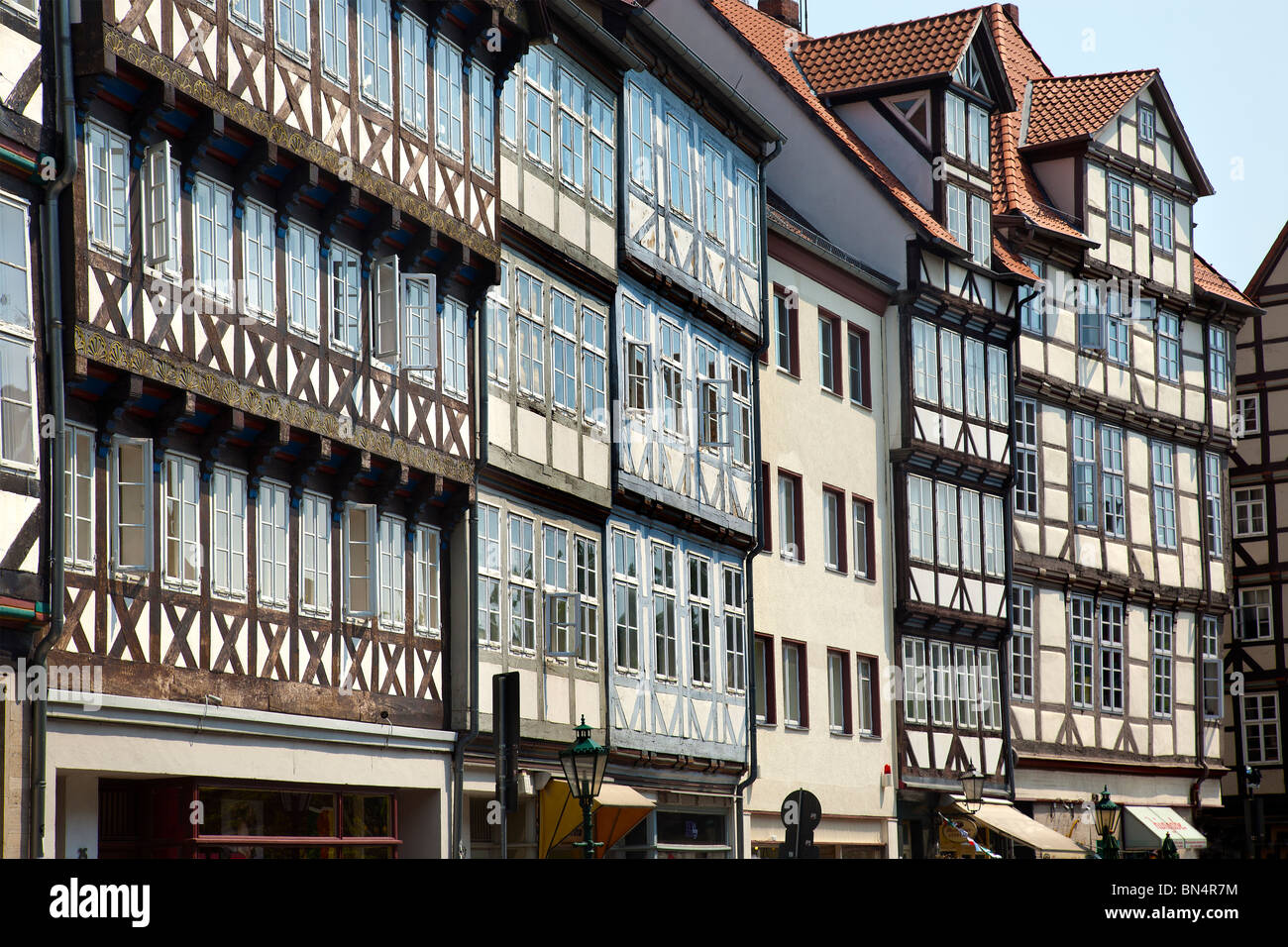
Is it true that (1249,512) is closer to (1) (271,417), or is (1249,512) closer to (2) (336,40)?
(2) (336,40)

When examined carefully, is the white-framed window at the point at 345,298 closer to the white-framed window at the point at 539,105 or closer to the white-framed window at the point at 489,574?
the white-framed window at the point at 489,574

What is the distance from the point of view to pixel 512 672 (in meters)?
21.2

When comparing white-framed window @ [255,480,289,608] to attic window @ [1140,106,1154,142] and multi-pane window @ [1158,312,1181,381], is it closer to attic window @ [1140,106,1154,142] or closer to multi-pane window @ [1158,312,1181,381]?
multi-pane window @ [1158,312,1181,381]

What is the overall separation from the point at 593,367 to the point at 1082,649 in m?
18.1

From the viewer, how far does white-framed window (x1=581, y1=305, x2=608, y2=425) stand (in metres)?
24.8

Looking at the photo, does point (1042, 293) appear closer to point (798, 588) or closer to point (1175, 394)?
point (1175, 394)

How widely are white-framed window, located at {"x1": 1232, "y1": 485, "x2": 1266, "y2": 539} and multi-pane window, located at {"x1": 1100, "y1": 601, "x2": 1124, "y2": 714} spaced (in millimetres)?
9353

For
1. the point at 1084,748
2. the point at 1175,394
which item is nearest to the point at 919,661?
the point at 1084,748

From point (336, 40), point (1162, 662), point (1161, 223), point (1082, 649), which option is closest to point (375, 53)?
point (336, 40)

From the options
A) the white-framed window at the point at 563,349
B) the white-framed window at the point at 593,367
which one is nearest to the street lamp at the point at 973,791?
the white-framed window at the point at 593,367

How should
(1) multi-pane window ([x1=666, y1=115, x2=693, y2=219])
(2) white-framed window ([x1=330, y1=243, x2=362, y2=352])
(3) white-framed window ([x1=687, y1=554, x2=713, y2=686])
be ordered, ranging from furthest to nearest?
(1) multi-pane window ([x1=666, y1=115, x2=693, y2=219]) → (3) white-framed window ([x1=687, y1=554, x2=713, y2=686]) → (2) white-framed window ([x1=330, y1=243, x2=362, y2=352])

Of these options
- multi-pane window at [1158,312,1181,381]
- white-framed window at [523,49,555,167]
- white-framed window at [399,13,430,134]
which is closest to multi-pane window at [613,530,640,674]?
white-framed window at [523,49,555,167]
